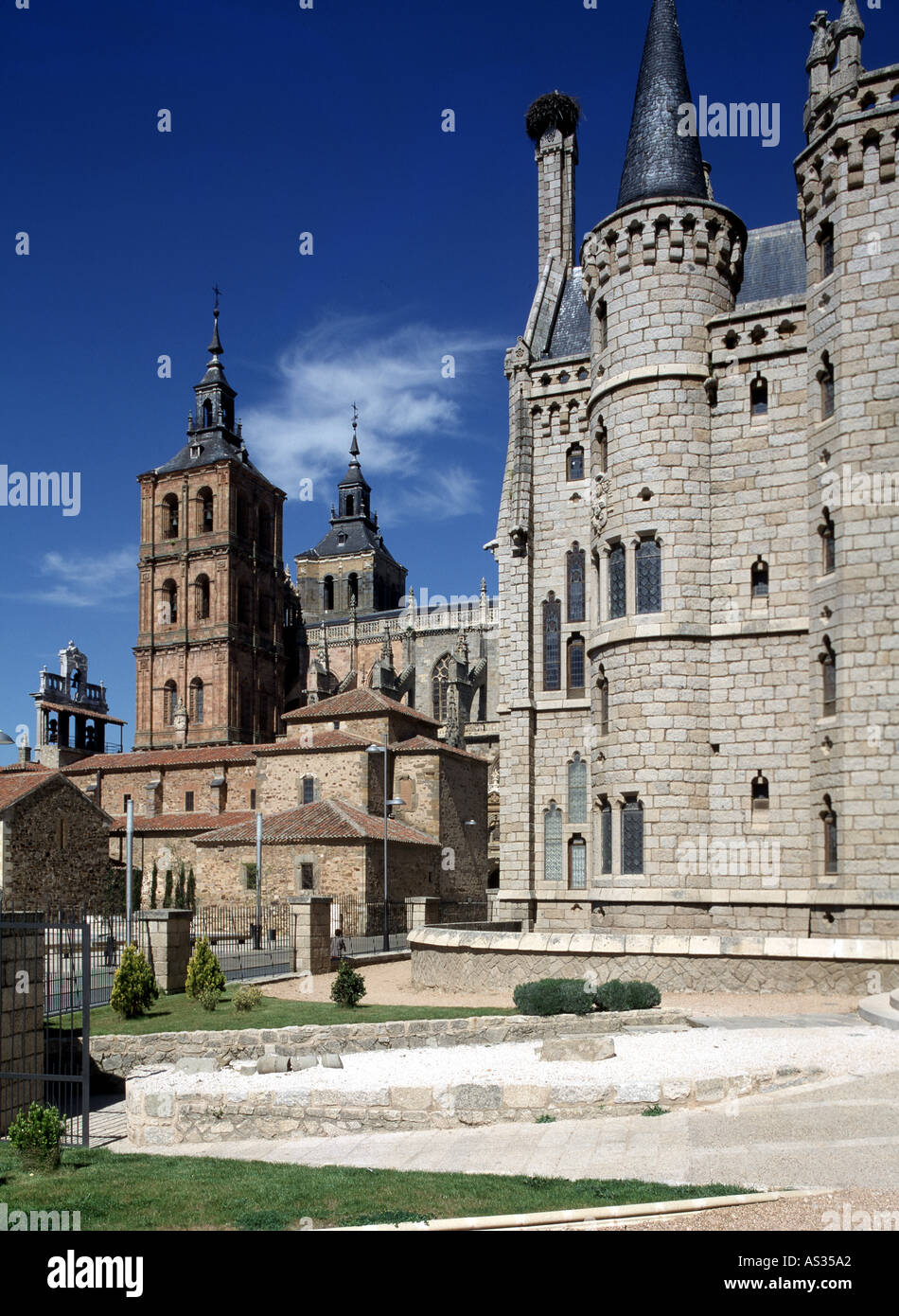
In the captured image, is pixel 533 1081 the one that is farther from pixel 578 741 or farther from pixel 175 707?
pixel 175 707

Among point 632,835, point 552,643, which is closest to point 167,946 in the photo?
point 632,835

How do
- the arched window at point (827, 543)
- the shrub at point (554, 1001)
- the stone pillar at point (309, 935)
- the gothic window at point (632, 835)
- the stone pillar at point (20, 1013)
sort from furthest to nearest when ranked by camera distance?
the stone pillar at point (309, 935), the gothic window at point (632, 835), the arched window at point (827, 543), the shrub at point (554, 1001), the stone pillar at point (20, 1013)

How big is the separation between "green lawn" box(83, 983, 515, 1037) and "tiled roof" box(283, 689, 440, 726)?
26.3 m

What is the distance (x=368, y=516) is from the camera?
97.7 metres

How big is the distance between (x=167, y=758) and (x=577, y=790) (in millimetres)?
37305

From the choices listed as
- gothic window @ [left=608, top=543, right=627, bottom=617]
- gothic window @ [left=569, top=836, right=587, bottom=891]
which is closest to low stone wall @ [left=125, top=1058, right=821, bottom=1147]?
gothic window @ [left=608, top=543, right=627, bottom=617]

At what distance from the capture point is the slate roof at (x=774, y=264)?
88.3 feet

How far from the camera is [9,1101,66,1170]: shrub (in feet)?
37.7

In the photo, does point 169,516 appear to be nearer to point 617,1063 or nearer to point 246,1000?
point 246,1000

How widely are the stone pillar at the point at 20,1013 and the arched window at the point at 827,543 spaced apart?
16.2 m

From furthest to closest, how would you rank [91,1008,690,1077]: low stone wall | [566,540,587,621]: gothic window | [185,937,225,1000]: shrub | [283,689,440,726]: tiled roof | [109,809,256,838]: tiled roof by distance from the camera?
[109,809,256,838]: tiled roof → [283,689,440,726]: tiled roof → [566,540,587,621]: gothic window → [185,937,225,1000]: shrub → [91,1008,690,1077]: low stone wall

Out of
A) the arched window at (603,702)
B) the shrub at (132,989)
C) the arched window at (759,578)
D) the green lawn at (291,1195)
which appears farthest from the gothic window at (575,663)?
the green lawn at (291,1195)

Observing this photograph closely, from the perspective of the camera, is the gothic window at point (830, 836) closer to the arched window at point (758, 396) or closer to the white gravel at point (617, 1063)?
the white gravel at point (617, 1063)

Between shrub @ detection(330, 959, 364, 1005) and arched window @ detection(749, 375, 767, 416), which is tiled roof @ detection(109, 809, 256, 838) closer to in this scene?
shrub @ detection(330, 959, 364, 1005)
